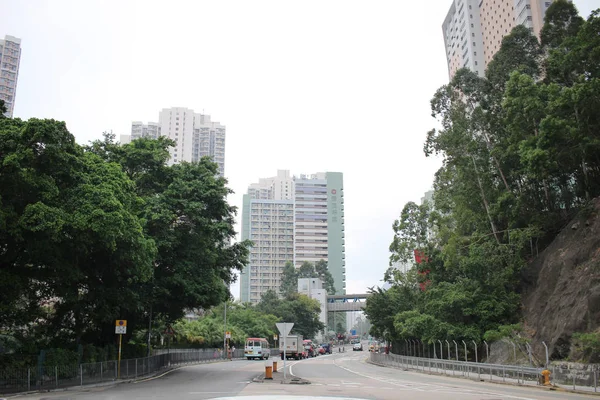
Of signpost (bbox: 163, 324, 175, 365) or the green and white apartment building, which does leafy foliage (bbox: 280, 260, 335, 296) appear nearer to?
the green and white apartment building

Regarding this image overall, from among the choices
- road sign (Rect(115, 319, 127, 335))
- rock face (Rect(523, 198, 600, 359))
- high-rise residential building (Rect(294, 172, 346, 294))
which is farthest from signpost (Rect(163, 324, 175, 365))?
high-rise residential building (Rect(294, 172, 346, 294))

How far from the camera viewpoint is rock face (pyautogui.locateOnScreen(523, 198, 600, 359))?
25.1 m

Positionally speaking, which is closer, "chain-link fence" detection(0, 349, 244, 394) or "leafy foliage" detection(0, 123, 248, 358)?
"leafy foliage" detection(0, 123, 248, 358)

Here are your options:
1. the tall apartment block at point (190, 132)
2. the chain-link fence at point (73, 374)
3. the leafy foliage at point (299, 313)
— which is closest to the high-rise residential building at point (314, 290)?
Result: the leafy foliage at point (299, 313)

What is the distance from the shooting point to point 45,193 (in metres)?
17.2

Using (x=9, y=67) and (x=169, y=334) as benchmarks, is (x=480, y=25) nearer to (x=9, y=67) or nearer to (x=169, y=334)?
(x=169, y=334)

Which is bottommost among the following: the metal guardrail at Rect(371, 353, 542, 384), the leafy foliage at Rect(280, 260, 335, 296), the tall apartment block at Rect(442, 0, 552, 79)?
the metal guardrail at Rect(371, 353, 542, 384)

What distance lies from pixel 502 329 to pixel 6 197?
2745 centimetres

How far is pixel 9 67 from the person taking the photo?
5108 inches

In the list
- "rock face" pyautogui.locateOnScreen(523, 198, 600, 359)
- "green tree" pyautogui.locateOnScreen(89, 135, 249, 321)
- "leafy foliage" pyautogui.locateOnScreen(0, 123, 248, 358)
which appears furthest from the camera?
"green tree" pyautogui.locateOnScreen(89, 135, 249, 321)

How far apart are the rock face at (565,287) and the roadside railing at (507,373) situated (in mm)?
4095

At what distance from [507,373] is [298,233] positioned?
487ft

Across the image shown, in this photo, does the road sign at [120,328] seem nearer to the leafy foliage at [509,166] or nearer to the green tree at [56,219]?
the green tree at [56,219]

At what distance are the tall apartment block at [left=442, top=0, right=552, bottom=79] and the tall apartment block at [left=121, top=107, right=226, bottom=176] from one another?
86.7 m
